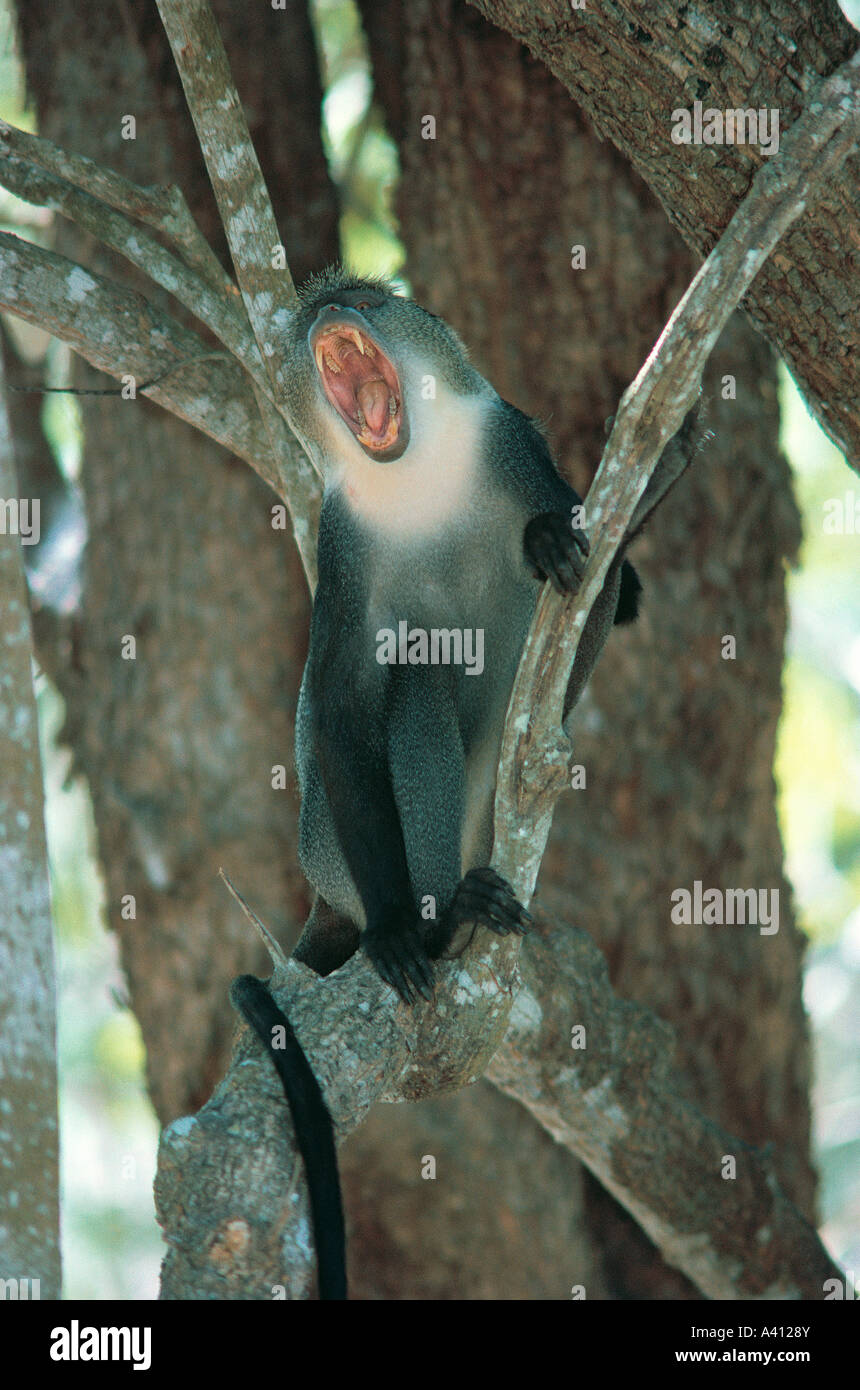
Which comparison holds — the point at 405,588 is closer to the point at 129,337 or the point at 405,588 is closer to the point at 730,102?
the point at 129,337

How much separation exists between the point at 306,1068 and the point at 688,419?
77.7 inches

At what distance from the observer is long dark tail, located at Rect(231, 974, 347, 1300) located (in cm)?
299

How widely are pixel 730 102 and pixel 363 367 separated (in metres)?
1.24

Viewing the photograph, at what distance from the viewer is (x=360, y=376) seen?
4.16m

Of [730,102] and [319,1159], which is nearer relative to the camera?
[319,1159]

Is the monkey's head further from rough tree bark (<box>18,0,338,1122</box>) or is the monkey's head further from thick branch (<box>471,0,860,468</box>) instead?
rough tree bark (<box>18,0,338,1122</box>)

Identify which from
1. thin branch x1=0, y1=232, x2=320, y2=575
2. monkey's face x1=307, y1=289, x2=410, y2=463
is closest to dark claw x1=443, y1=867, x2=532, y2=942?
monkey's face x1=307, y1=289, x2=410, y2=463

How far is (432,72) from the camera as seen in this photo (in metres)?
6.04

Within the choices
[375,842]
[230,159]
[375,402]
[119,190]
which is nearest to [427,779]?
[375,842]

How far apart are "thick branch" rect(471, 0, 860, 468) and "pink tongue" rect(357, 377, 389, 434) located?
0.94m

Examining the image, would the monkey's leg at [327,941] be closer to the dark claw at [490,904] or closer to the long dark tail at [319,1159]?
the dark claw at [490,904]
